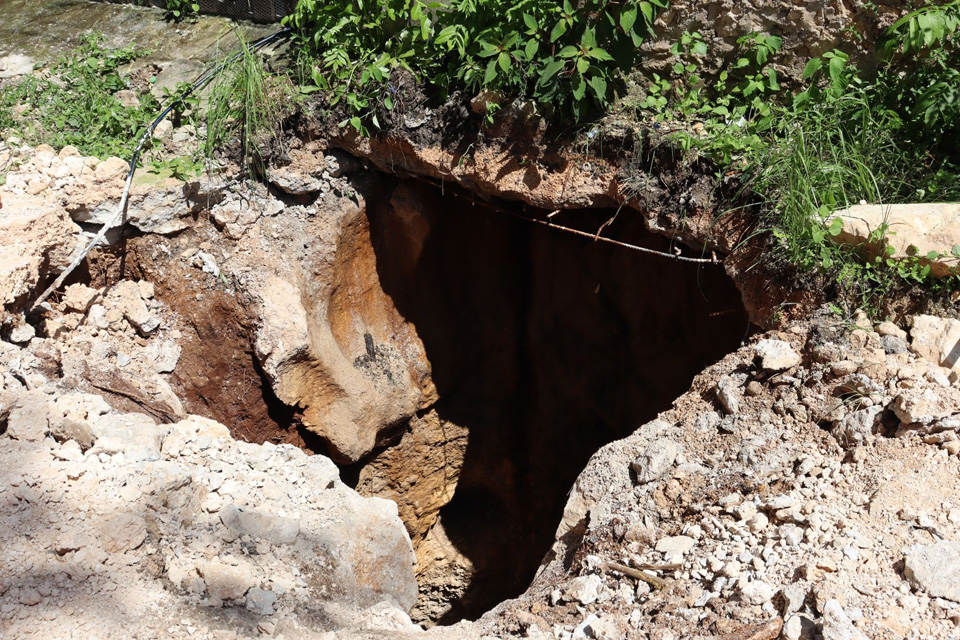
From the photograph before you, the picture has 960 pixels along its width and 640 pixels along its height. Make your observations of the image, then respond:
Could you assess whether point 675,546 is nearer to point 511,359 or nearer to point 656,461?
point 656,461

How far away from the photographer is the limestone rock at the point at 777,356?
256 cm

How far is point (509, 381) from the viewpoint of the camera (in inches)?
199

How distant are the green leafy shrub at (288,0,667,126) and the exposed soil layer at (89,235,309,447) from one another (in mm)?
1027

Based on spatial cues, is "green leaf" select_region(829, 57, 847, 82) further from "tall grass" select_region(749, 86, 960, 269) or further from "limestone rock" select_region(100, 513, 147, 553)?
"limestone rock" select_region(100, 513, 147, 553)

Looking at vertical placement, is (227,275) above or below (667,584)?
above

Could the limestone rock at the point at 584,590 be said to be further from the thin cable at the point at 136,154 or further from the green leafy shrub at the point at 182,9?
the green leafy shrub at the point at 182,9

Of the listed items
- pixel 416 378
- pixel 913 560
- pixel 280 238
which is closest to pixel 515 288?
pixel 416 378

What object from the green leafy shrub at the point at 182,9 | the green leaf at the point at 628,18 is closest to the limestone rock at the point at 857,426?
the green leaf at the point at 628,18

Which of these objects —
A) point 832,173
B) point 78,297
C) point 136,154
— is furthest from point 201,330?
point 832,173

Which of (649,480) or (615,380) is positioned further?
(615,380)

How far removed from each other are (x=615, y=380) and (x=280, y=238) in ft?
7.20

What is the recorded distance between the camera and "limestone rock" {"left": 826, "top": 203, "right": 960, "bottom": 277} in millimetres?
2479

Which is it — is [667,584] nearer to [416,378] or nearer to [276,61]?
[416,378]

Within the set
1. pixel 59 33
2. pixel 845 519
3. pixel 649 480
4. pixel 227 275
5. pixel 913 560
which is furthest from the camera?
pixel 59 33
